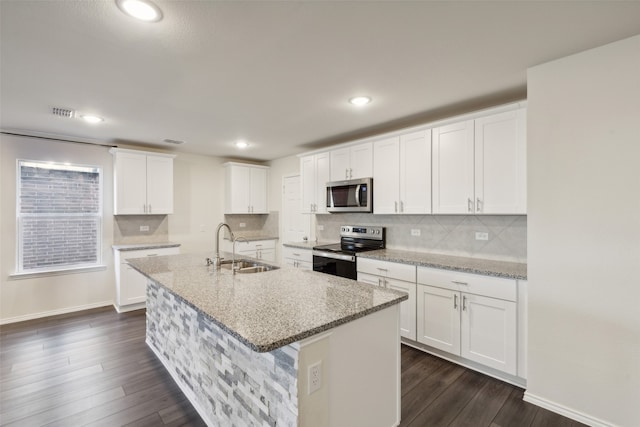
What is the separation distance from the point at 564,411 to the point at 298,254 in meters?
3.11

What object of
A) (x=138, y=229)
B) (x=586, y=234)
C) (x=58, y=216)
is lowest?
(x=138, y=229)

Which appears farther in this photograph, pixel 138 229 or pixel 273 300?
pixel 138 229

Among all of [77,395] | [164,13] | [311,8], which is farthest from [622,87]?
[77,395]

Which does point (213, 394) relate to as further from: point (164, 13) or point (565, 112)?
point (565, 112)

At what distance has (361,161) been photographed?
3779 millimetres

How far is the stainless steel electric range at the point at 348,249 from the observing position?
3516 mm

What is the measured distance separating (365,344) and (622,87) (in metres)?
2.20

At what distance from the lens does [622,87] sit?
1.80m

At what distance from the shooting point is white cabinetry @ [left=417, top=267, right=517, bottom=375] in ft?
7.70

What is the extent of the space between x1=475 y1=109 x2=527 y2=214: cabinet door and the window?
5.04 meters

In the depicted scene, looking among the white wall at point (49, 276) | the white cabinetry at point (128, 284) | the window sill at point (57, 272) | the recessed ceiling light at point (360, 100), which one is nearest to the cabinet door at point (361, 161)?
the recessed ceiling light at point (360, 100)

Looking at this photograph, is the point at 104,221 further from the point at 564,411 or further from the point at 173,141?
the point at 564,411

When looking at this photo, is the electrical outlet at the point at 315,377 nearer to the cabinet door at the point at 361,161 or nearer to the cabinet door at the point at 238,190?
the cabinet door at the point at 361,161

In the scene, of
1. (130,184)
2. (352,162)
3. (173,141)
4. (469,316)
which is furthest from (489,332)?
(130,184)
